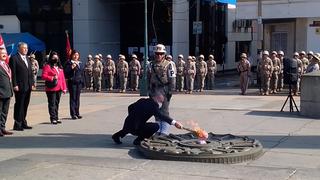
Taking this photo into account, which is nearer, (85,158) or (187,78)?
(85,158)

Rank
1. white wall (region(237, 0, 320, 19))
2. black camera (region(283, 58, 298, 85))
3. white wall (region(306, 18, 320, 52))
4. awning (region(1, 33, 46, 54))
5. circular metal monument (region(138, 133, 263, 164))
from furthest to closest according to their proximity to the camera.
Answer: awning (region(1, 33, 46, 54)), white wall (region(306, 18, 320, 52)), white wall (region(237, 0, 320, 19)), black camera (region(283, 58, 298, 85)), circular metal monument (region(138, 133, 263, 164))

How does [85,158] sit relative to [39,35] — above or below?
below

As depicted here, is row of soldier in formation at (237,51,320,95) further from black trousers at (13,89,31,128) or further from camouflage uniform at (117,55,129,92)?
black trousers at (13,89,31,128)

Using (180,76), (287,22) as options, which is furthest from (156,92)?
(287,22)

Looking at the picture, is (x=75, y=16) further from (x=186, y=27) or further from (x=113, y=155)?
(x=113, y=155)

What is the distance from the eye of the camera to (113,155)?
8.79m

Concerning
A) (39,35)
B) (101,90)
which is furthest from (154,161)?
(39,35)

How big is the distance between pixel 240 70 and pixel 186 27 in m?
10.7

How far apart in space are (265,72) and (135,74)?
602cm

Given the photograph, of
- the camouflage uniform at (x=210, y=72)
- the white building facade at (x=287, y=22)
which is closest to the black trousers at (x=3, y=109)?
the camouflage uniform at (x=210, y=72)

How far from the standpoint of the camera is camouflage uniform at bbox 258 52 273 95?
69.2 feet

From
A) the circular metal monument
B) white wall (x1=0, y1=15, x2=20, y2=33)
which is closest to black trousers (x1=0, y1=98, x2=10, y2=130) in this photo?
the circular metal monument

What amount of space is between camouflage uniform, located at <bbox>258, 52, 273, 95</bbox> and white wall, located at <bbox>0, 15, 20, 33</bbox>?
19.0 metres

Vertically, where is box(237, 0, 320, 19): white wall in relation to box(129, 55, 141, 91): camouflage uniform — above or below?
above
